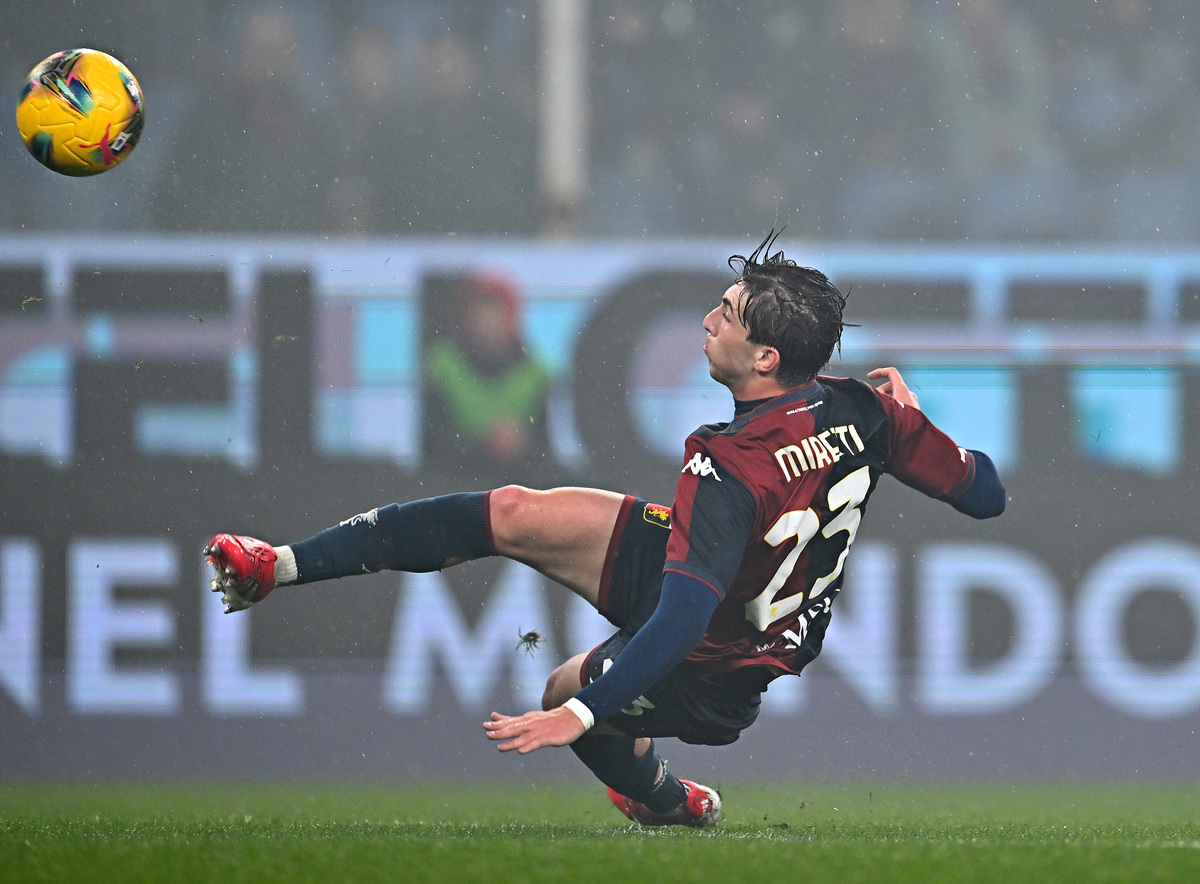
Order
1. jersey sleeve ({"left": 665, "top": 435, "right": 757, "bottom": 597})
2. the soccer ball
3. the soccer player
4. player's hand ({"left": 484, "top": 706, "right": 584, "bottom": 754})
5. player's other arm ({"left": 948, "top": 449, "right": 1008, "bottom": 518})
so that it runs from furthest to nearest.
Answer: the soccer ball
player's other arm ({"left": 948, "top": 449, "right": 1008, "bottom": 518})
the soccer player
jersey sleeve ({"left": 665, "top": 435, "right": 757, "bottom": 597})
player's hand ({"left": 484, "top": 706, "right": 584, "bottom": 754})

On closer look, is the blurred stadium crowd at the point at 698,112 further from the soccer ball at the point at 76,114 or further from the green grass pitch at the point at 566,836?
the green grass pitch at the point at 566,836

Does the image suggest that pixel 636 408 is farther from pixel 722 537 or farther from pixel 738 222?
pixel 722 537

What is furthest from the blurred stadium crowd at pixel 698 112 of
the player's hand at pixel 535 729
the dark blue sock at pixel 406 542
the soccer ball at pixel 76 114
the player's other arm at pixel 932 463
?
the player's hand at pixel 535 729

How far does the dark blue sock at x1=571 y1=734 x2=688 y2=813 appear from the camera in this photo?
138 inches

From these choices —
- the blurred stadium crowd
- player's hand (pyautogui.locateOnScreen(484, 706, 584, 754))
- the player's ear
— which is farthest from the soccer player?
the blurred stadium crowd

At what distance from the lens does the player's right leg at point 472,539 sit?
3.43 m

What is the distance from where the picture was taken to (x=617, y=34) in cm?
691

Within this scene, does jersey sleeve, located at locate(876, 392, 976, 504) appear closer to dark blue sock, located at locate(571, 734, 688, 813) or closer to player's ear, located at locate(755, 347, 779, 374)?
player's ear, located at locate(755, 347, 779, 374)

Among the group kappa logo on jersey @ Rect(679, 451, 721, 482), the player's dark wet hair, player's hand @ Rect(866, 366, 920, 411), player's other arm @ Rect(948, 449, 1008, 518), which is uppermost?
the player's dark wet hair

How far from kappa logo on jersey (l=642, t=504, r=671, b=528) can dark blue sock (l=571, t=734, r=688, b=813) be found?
0.54 meters

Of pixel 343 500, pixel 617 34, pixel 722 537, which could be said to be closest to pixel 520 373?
pixel 343 500

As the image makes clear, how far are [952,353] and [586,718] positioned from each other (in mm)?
3972

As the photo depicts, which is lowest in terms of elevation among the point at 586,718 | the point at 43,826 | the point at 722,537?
the point at 43,826

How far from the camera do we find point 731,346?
130 inches
